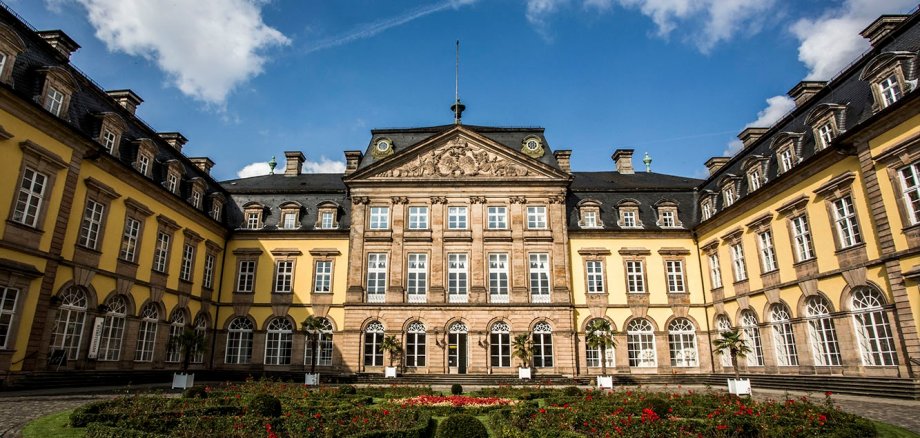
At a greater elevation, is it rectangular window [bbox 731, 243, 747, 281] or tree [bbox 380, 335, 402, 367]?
rectangular window [bbox 731, 243, 747, 281]

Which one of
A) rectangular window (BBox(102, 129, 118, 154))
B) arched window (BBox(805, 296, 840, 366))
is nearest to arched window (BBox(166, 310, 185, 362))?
rectangular window (BBox(102, 129, 118, 154))

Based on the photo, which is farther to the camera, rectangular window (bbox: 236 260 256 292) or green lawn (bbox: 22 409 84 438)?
rectangular window (bbox: 236 260 256 292)

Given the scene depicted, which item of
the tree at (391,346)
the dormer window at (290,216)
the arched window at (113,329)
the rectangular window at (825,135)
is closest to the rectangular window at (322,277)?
the dormer window at (290,216)

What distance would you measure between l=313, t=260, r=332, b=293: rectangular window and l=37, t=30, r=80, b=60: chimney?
54.4 ft

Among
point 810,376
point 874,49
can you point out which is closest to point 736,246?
point 810,376

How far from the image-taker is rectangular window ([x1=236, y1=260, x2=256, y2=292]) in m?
33.8

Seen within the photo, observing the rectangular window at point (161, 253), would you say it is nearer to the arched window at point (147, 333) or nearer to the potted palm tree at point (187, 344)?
the arched window at point (147, 333)

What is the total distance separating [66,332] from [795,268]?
3090cm

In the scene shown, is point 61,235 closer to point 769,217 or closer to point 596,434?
point 596,434

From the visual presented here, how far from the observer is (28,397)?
54.2 ft

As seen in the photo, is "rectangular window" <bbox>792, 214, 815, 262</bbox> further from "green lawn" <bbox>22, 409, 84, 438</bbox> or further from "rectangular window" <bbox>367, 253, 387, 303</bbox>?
"green lawn" <bbox>22, 409, 84, 438</bbox>

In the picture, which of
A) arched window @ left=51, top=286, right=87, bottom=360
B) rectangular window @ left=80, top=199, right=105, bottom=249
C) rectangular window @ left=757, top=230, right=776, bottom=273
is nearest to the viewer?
arched window @ left=51, top=286, right=87, bottom=360

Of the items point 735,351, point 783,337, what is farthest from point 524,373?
point 783,337

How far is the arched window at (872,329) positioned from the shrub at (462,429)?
18.7m
